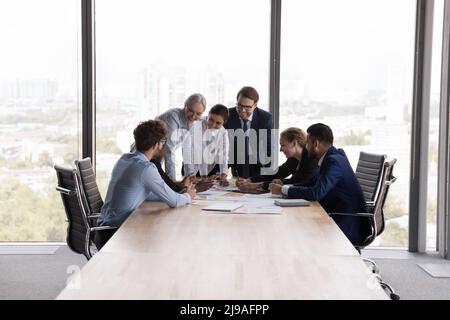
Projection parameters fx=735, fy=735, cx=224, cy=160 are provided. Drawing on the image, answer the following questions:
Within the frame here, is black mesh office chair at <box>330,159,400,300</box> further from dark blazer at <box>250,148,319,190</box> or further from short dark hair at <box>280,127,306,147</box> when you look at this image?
short dark hair at <box>280,127,306,147</box>

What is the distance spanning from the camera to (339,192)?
5.11 meters

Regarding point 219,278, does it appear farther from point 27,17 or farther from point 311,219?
point 27,17

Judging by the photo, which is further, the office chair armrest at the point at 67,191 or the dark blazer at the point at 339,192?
the dark blazer at the point at 339,192

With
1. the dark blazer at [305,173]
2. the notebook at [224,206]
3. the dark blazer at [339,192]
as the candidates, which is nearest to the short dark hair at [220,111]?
the dark blazer at [305,173]

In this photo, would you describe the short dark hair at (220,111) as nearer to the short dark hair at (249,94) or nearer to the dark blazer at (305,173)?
the short dark hair at (249,94)

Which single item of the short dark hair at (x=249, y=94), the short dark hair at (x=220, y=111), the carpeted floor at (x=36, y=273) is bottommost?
the carpeted floor at (x=36, y=273)

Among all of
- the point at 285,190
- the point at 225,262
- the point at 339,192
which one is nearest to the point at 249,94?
the point at 285,190

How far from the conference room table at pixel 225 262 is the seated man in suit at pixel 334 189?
74 centimetres

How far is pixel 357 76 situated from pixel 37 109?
123 inches

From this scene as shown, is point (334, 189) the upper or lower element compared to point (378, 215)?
upper

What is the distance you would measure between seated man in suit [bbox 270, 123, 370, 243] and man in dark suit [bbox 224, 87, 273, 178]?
112 centimetres

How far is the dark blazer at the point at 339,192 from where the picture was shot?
16.4 ft

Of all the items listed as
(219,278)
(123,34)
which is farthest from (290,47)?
(219,278)

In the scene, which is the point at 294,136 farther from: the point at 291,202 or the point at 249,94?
the point at 291,202
